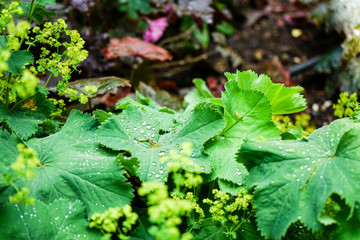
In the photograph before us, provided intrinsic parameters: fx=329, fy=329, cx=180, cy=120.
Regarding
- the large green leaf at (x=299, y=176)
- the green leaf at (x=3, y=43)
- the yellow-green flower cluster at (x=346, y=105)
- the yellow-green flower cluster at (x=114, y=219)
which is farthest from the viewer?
the yellow-green flower cluster at (x=346, y=105)

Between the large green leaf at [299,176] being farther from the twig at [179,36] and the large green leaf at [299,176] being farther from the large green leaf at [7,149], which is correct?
the twig at [179,36]

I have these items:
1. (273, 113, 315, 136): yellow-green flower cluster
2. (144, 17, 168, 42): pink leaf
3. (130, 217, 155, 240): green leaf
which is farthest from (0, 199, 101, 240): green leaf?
(144, 17, 168, 42): pink leaf

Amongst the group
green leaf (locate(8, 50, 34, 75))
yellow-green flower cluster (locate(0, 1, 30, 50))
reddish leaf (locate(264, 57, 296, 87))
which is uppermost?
yellow-green flower cluster (locate(0, 1, 30, 50))

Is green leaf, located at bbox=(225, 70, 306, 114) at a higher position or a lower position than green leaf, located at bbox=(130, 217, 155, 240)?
higher

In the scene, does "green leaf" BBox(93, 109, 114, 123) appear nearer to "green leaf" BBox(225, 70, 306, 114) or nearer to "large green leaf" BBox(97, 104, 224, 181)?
"large green leaf" BBox(97, 104, 224, 181)

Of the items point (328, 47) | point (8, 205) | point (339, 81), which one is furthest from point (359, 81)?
point (8, 205)

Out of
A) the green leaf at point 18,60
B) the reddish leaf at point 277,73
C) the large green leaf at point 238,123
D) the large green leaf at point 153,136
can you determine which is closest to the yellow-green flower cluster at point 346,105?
the large green leaf at point 238,123

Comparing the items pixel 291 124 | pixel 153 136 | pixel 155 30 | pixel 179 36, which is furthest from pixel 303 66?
pixel 153 136
